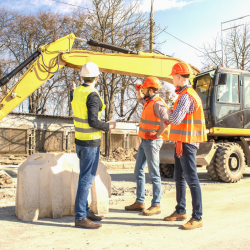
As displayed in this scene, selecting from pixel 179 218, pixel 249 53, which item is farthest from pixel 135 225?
pixel 249 53

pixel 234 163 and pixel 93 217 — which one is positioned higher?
pixel 234 163

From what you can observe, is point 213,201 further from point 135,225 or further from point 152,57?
point 152,57

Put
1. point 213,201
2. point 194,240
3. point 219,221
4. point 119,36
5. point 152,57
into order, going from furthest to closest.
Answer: point 119,36 < point 152,57 < point 213,201 < point 219,221 < point 194,240

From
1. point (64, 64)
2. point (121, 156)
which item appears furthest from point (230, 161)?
point (121, 156)

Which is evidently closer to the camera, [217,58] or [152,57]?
[152,57]

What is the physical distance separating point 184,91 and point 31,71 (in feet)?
15.3

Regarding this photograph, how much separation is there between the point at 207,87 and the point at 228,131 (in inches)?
56.0

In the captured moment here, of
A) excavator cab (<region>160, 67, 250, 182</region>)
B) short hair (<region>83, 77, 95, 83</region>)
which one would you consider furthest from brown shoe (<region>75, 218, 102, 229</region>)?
excavator cab (<region>160, 67, 250, 182</region>)

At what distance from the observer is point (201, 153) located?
25.9 feet

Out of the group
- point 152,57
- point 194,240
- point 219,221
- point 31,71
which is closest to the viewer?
point 194,240

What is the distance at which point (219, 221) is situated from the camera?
161 inches

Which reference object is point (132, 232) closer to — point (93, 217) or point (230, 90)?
point (93, 217)

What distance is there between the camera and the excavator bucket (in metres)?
7.62

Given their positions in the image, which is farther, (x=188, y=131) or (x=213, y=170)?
(x=213, y=170)
